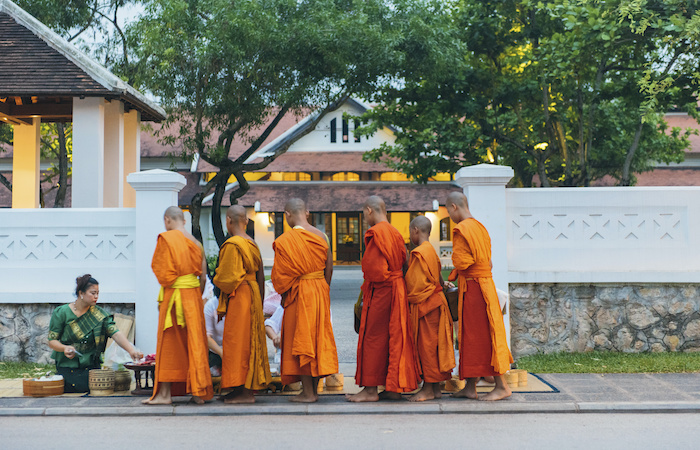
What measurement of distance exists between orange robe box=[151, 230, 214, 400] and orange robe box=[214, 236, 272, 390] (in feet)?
0.70

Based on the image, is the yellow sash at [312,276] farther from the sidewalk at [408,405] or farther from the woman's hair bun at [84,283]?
the woman's hair bun at [84,283]

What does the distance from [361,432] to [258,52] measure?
11564mm

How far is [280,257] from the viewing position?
674 centimetres

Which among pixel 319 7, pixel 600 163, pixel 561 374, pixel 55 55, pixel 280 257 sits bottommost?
pixel 561 374

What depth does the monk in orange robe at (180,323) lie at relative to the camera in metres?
6.61

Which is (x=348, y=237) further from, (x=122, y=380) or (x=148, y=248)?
(x=122, y=380)

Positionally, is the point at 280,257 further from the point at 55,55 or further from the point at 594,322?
the point at 55,55

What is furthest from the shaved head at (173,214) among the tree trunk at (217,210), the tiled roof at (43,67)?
the tree trunk at (217,210)

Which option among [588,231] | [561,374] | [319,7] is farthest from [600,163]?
[561,374]

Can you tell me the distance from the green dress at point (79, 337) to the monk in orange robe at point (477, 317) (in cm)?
350

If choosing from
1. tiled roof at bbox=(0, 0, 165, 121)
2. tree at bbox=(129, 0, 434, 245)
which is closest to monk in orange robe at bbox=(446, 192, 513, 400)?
tiled roof at bbox=(0, 0, 165, 121)

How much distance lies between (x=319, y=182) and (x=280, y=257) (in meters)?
25.9

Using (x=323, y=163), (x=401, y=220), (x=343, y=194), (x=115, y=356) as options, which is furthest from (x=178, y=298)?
(x=401, y=220)

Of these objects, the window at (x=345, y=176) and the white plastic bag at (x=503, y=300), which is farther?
the window at (x=345, y=176)
